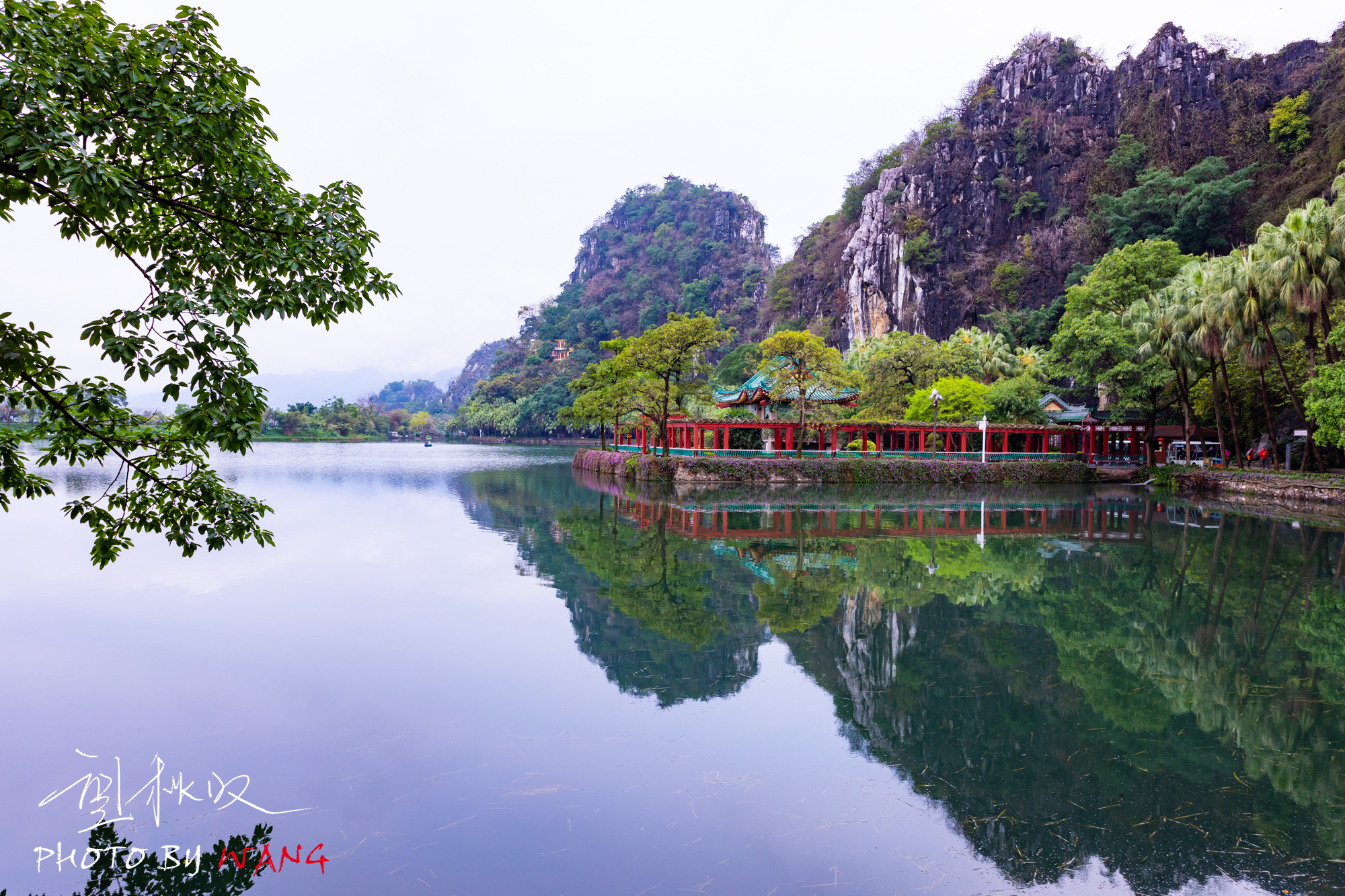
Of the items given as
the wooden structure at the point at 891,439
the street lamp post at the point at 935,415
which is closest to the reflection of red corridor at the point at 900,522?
the street lamp post at the point at 935,415

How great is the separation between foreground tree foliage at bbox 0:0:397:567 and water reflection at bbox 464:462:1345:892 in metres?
4.25

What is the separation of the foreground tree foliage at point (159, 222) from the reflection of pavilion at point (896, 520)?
12629 millimetres

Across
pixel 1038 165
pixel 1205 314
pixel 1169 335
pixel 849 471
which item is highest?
pixel 1038 165

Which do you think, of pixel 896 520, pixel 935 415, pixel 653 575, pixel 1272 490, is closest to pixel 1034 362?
pixel 935 415

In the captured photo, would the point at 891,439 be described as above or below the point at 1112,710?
above

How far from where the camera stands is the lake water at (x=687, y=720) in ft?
13.1

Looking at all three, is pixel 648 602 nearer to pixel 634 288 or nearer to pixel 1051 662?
pixel 1051 662

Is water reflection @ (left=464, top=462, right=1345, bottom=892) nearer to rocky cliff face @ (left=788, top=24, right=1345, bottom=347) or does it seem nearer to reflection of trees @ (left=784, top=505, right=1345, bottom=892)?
reflection of trees @ (left=784, top=505, right=1345, bottom=892)

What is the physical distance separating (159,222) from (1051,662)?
801 centimetres

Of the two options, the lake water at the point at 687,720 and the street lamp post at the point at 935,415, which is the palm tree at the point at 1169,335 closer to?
the street lamp post at the point at 935,415

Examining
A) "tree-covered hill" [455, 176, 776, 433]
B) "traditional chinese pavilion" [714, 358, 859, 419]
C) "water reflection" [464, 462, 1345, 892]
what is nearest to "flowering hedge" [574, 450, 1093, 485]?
"traditional chinese pavilion" [714, 358, 859, 419]

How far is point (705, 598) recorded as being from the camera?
32.7 feet

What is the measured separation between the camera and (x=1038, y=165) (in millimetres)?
54125

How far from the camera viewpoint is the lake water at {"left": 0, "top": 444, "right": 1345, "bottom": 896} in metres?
4.00
